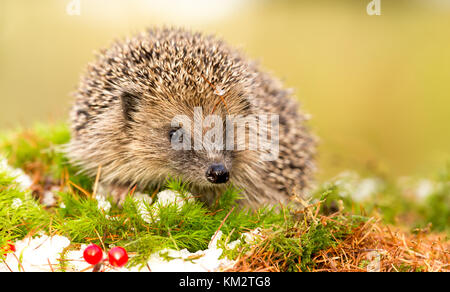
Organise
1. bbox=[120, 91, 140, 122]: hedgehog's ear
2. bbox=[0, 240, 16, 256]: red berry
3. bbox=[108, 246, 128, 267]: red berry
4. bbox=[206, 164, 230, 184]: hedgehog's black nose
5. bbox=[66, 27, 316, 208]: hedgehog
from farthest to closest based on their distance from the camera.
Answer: bbox=[120, 91, 140, 122]: hedgehog's ear, bbox=[66, 27, 316, 208]: hedgehog, bbox=[206, 164, 230, 184]: hedgehog's black nose, bbox=[0, 240, 16, 256]: red berry, bbox=[108, 246, 128, 267]: red berry

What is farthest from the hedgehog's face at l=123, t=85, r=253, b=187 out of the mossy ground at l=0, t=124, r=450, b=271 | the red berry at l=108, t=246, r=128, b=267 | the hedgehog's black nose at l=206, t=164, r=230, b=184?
the red berry at l=108, t=246, r=128, b=267

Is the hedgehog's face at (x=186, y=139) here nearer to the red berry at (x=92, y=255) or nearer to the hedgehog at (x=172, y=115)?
the hedgehog at (x=172, y=115)

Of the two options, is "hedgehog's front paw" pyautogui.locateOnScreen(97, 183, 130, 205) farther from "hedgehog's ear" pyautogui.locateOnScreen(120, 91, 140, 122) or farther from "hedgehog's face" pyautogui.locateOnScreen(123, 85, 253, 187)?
"hedgehog's ear" pyautogui.locateOnScreen(120, 91, 140, 122)

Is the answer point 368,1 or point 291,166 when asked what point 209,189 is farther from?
point 368,1

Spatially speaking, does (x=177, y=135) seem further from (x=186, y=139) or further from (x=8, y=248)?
(x=8, y=248)

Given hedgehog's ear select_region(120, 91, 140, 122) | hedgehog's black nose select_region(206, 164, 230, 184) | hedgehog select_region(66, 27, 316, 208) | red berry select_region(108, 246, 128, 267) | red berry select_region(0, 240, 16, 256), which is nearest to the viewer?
red berry select_region(108, 246, 128, 267)

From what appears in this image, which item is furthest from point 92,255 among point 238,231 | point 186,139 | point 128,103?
point 128,103

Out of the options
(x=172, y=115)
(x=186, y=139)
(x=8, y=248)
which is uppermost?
(x=172, y=115)
